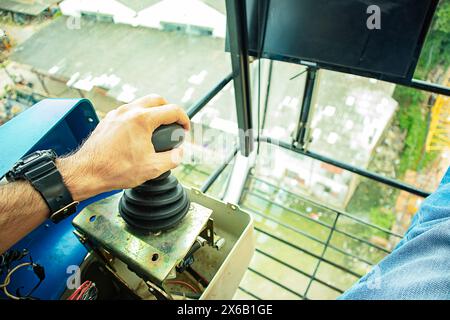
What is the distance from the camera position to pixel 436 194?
2.37 feet

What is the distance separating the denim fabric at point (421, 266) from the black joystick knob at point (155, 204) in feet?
1.45

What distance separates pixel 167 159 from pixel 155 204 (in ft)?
0.36

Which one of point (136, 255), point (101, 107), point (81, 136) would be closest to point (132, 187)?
point (136, 255)

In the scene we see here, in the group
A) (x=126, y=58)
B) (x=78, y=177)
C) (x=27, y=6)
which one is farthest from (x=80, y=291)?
(x=126, y=58)

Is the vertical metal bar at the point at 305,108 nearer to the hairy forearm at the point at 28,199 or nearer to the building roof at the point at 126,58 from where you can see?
the building roof at the point at 126,58

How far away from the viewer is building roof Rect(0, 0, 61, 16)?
2.23 feet

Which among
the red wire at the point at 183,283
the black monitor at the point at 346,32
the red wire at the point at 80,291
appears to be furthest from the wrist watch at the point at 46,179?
the black monitor at the point at 346,32

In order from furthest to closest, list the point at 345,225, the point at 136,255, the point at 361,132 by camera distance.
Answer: the point at 345,225 → the point at 361,132 → the point at 136,255

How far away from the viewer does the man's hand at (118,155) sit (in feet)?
1.87

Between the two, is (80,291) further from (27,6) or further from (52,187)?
(27,6)

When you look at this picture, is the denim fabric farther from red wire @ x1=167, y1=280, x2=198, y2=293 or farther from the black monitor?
the black monitor

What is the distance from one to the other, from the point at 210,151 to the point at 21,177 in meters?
1.27
